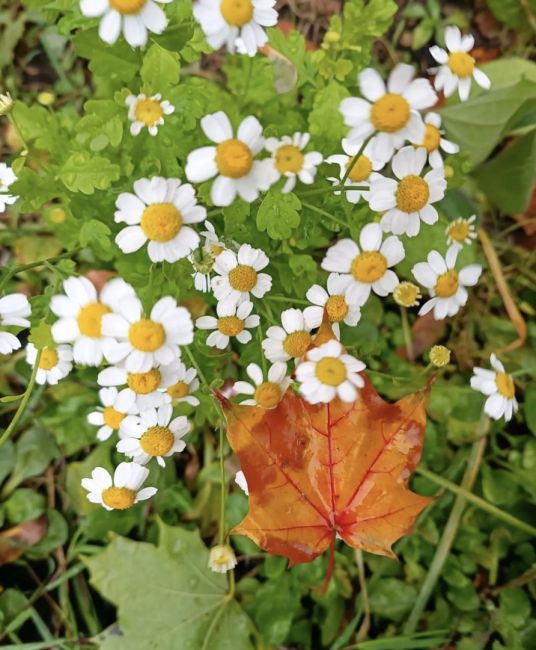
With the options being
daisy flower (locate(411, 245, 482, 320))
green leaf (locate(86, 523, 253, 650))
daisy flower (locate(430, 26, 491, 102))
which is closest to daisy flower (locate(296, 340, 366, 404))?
daisy flower (locate(411, 245, 482, 320))

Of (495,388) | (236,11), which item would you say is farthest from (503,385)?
(236,11)

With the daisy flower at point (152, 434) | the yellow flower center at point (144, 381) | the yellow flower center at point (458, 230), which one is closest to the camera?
the yellow flower center at point (144, 381)

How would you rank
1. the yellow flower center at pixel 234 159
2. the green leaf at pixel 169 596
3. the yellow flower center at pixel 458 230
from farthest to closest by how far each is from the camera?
the green leaf at pixel 169 596 → the yellow flower center at pixel 458 230 → the yellow flower center at pixel 234 159

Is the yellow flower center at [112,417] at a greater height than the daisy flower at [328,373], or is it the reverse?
the daisy flower at [328,373]

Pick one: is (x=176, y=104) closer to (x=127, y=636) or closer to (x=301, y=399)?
(x=301, y=399)

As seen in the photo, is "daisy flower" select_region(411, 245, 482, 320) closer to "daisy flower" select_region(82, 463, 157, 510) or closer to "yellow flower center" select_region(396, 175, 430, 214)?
"yellow flower center" select_region(396, 175, 430, 214)

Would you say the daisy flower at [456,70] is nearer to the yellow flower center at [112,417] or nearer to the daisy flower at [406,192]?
the daisy flower at [406,192]

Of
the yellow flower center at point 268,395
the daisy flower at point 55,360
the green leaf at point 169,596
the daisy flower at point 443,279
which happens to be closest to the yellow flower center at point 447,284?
the daisy flower at point 443,279

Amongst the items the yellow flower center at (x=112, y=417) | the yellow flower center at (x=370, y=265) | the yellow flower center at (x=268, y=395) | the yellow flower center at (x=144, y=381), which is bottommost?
the yellow flower center at (x=112, y=417)
